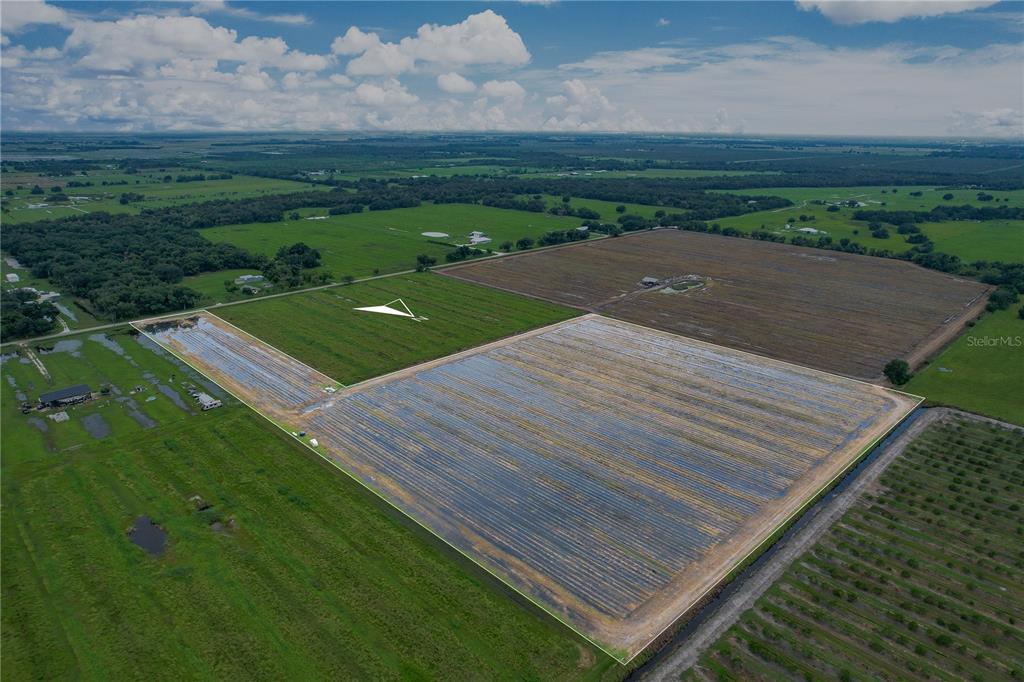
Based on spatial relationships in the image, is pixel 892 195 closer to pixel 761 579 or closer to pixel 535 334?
pixel 535 334

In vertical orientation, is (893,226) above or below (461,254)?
above

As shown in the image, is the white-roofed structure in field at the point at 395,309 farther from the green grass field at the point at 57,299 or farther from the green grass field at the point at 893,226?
the green grass field at the point at 893,226

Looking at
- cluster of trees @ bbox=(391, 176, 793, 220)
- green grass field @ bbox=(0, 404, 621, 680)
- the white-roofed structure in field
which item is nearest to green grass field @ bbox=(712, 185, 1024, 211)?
cluster of trees @ bbox=(391, 176, 793, 220)

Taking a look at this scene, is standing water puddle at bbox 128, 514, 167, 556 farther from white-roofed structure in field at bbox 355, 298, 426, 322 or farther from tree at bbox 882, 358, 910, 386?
tree at bbox 882, 358, 910, 386
